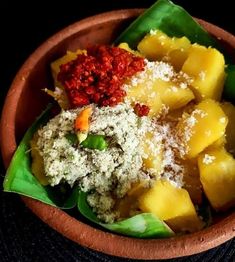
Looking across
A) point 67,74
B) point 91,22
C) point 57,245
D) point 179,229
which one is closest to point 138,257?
point 179,229

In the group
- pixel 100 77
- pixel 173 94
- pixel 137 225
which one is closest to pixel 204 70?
pixel 173 94

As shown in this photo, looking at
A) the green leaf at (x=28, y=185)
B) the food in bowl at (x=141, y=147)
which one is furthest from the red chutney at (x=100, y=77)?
the green leaf at (x=28, y=185)

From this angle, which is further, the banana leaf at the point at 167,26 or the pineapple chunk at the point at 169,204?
the banana leaf at the point at 167,26

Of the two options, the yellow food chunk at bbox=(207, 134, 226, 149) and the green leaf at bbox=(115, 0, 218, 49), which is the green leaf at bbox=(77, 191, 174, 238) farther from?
the green leaf at bbox=(115, 0, 218, 49)

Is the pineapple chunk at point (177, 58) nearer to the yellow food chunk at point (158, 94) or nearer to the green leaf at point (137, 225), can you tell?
the yellow food chunk at point (158, 94)

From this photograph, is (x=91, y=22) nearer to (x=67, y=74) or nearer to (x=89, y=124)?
(x=67, y=74)

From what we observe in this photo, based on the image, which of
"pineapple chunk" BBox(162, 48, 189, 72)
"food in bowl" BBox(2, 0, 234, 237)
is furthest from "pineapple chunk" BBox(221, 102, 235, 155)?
"pineapple chunk" BBox(162, 48, 189, 72)
